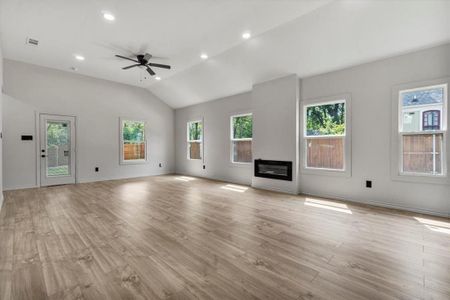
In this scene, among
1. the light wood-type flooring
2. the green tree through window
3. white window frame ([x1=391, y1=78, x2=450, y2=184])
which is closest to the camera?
the light wood-type flooring

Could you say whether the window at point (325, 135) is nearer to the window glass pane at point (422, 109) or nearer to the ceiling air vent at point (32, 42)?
the window glass pane at point (422, 109)

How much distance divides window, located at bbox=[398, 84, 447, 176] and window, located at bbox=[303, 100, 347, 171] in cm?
96

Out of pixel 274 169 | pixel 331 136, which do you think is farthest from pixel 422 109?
pixel 274 169

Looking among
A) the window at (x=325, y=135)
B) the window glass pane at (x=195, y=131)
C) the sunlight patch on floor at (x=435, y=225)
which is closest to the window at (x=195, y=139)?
the window glass pane at (x=195, y=131)

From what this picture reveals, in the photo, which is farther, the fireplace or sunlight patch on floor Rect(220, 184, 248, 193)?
sunlight patch on floor Rect(220, 184, 248, 193)

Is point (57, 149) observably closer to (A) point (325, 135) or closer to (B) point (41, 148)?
(B) point (41, 148)

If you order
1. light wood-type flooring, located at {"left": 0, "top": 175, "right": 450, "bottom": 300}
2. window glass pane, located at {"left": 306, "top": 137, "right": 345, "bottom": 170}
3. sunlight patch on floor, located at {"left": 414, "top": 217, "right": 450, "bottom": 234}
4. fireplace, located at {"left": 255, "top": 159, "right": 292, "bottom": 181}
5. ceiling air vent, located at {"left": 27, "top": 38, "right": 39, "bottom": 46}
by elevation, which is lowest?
light wood-type flooring, located at {"left": 0, "top": 175, "right": 450, "bottom": 300}

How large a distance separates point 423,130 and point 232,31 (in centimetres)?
371

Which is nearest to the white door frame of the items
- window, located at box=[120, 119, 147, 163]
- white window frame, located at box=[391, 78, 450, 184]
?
window, located at box=[120, 119, 147, 163]

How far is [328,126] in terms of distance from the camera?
15.5 ft

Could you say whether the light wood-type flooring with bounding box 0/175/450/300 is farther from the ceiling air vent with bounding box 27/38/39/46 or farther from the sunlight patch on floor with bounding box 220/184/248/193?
the ceiling air vent with bounding box 27/38/39/46

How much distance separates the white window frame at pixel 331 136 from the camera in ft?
14.3

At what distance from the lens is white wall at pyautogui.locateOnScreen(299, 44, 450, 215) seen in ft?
11.5

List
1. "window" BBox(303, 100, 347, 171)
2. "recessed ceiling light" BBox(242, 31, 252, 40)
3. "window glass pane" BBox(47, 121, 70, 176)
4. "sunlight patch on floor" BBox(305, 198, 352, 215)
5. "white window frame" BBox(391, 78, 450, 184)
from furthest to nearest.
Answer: "window glass pane" BBox(47, 121, 70, 176)
"window" BBox(303, 100, 347, 171)
"recessed ceiling light" BBox(242, 31, 252, 40)
"sunlight patch on floor" BBox(305, 198, 352, 215)
"white window frame" BBox(391, 78, 450, 184)
